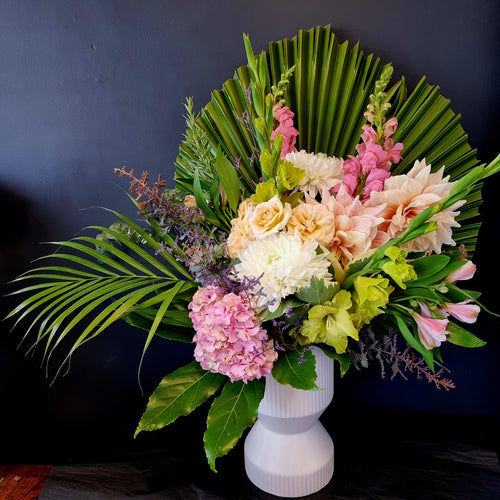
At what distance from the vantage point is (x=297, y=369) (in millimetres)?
756

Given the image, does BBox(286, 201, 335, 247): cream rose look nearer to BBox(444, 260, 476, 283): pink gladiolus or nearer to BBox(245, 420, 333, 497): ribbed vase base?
BBox(444, 260, 476, 283): pink gladiolus

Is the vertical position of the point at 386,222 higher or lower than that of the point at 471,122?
lower

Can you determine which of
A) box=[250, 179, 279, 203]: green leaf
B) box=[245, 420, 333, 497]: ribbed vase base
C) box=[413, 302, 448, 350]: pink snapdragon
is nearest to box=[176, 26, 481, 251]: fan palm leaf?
box=[250, 179, 279, 203]: green leaf

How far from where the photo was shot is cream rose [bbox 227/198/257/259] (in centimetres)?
74

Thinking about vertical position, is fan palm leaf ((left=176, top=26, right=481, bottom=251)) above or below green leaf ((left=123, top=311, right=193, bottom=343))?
above

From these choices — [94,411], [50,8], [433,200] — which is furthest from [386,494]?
[50,8]

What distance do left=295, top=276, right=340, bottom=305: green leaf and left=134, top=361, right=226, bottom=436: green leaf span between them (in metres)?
0.24

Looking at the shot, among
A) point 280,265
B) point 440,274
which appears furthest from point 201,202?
point 440,274

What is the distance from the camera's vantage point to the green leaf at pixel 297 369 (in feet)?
2.40

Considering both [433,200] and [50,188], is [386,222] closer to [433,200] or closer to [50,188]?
[433,200]

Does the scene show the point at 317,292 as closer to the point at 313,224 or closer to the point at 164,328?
the point at 313,224

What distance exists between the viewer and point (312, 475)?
91 cm

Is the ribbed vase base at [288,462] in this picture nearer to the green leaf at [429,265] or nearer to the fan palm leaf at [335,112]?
the green leaf at [429,265]

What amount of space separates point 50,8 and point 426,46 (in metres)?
0.87
